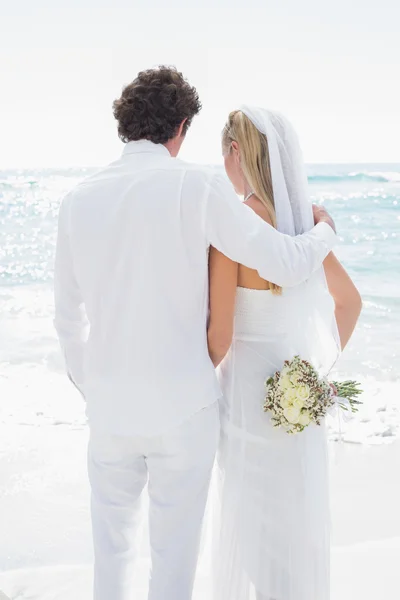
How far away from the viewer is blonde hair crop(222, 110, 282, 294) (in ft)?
7.32

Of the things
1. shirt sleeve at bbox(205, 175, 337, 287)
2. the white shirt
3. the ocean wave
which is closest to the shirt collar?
the white shirt

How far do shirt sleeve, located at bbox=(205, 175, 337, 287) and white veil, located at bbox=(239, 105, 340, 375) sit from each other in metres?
0.17

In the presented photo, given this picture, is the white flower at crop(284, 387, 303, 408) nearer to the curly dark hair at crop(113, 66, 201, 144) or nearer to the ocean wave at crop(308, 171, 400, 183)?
the curly dark hair at crop(113, 66, 201, 144)

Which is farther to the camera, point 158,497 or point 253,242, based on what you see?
point 158,497

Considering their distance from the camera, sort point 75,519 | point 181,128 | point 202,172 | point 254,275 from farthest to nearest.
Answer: point 75,519 < point 254,275 < point 181,128 < point 202,172

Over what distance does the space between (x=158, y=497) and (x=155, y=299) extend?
622mm

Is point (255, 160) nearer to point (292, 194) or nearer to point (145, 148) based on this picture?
point (292, 194)

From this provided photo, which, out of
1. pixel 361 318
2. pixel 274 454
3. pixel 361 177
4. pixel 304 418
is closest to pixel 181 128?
pixel 304 418

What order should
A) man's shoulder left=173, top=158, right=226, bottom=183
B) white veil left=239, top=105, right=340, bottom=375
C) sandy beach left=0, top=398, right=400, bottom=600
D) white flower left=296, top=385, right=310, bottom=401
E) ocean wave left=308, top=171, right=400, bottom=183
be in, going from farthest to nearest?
ocean wave left=308, top=171, right=400, bottom=183 < sandy beach left=0, top=398, right=400, bottom=600 < white veil left=239, top=105, right=340, bottom=375 < white flower left=296, top=385, right=310, bottom=401 < man's shoulder left=173, top=158, right=226, bottom=183

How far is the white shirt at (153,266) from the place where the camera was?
186 cm

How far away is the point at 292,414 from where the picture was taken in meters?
2.13

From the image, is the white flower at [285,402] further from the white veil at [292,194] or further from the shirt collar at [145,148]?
the shirt collar at [145,148]

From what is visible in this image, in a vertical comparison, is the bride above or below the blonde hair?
below

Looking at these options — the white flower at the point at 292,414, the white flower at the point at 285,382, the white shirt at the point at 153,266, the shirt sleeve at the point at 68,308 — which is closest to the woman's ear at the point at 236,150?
the white shirt at the point at 153,266
